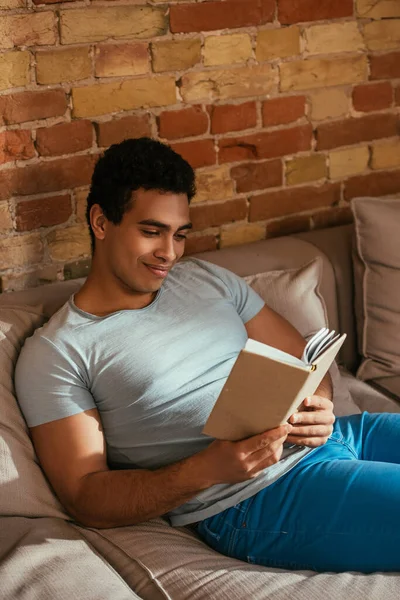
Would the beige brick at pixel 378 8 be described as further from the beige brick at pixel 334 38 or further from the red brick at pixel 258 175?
the red brick at pixel 258 175

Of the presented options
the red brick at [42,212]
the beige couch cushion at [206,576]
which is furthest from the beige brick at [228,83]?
the beige couch cushion at [206,576]

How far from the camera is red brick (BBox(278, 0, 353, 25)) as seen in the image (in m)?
2.23

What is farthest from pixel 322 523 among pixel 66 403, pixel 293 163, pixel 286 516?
pixel 293 163

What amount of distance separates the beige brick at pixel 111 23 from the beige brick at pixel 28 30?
3 centimetres

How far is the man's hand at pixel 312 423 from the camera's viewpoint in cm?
151

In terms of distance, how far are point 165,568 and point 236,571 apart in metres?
0.12

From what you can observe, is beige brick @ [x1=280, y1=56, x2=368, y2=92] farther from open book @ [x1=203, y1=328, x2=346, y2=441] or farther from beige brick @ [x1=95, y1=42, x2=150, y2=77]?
open book @ [x1=203, y1=328, x2=346, y2=441]

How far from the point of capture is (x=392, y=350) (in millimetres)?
2146

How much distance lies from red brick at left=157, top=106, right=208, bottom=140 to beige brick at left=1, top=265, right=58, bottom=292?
45 cm

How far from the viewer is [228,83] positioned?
86.6 inches

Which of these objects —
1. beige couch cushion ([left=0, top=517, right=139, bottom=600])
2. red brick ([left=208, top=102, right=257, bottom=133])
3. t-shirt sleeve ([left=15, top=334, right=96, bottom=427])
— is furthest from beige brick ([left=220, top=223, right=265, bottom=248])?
beige couch cushion ([left=0, top=517, right=139, bottom=600])

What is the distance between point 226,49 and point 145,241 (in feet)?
2.42

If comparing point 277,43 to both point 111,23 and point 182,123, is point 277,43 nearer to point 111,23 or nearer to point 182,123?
point 182,123

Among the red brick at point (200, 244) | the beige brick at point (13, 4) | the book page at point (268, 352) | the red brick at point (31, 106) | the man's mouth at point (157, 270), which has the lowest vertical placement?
the red brick at point (200, 244)
